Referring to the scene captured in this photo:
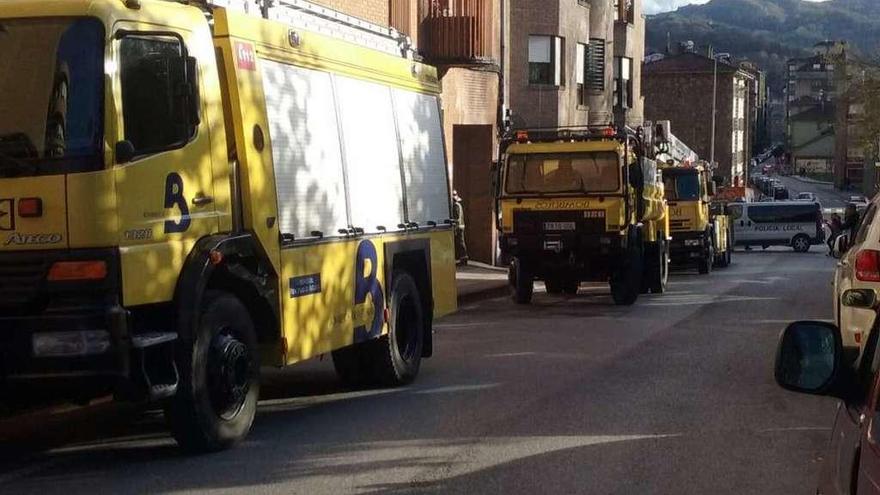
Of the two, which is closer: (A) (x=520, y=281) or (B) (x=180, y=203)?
(B) (x=180, y=203)

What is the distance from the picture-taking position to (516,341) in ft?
54.1

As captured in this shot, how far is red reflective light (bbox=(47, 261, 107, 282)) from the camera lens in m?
7.83

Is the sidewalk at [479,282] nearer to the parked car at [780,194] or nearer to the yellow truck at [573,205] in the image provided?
the yellow truck at [573,205]

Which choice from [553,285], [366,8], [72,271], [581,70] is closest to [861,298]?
[72,271]

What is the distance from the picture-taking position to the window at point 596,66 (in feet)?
143

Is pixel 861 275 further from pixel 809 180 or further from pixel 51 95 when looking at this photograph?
pixel 809 180

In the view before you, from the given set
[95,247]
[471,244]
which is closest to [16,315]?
[95,247]

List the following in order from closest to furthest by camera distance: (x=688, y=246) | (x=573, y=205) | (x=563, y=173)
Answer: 1. (x=573, y=205)
2. (x=563, y=173)
3. (x=688, y=246)

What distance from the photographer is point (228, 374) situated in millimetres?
8977

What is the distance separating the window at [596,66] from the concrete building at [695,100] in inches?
1777

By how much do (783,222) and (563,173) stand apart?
3938 centimetres

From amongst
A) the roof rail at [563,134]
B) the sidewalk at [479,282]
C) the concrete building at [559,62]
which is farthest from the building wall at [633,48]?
the roof rail at [563,134]

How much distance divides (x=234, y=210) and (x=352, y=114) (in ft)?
7.40

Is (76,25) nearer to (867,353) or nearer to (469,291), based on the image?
(867,353)
